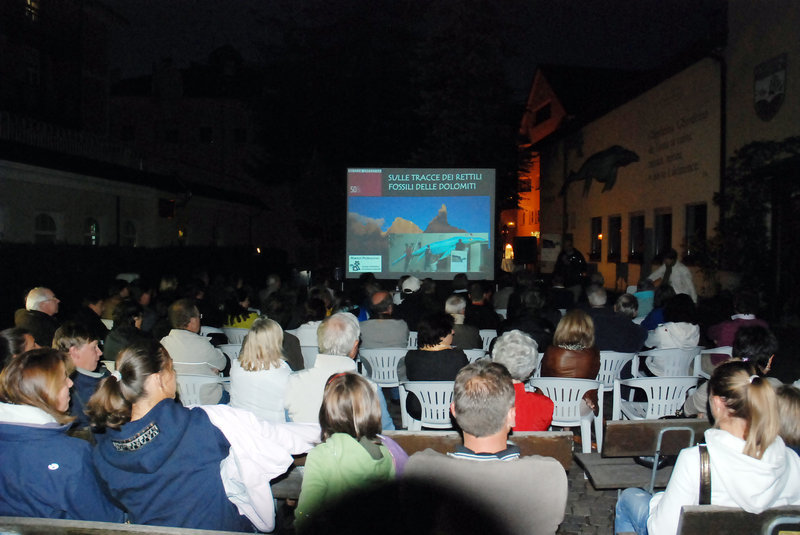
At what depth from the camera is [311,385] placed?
4020mm

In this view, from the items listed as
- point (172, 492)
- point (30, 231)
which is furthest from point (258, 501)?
point (30, 231)

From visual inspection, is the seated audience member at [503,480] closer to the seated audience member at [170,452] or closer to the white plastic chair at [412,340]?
the seated audience member at [170,452]

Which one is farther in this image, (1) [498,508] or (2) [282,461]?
(2) [282,461]

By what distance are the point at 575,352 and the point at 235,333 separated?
362cm

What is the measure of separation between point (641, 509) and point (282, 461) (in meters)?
1.48

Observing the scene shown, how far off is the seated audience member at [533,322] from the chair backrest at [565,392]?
46.8 inches

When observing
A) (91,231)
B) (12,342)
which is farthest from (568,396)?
(91,231)

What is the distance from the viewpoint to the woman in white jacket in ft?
7.89

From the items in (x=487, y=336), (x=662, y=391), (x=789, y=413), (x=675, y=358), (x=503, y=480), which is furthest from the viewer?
(x=487, y=336)

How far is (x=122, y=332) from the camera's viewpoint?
5.25 m

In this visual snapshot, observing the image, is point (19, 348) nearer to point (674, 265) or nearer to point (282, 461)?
point (282, 461)

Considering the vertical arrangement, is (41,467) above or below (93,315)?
below

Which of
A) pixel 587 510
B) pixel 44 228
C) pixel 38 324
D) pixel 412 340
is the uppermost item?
pixel 44 228

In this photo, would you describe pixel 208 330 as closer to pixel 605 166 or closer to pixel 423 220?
pixel 423 220
